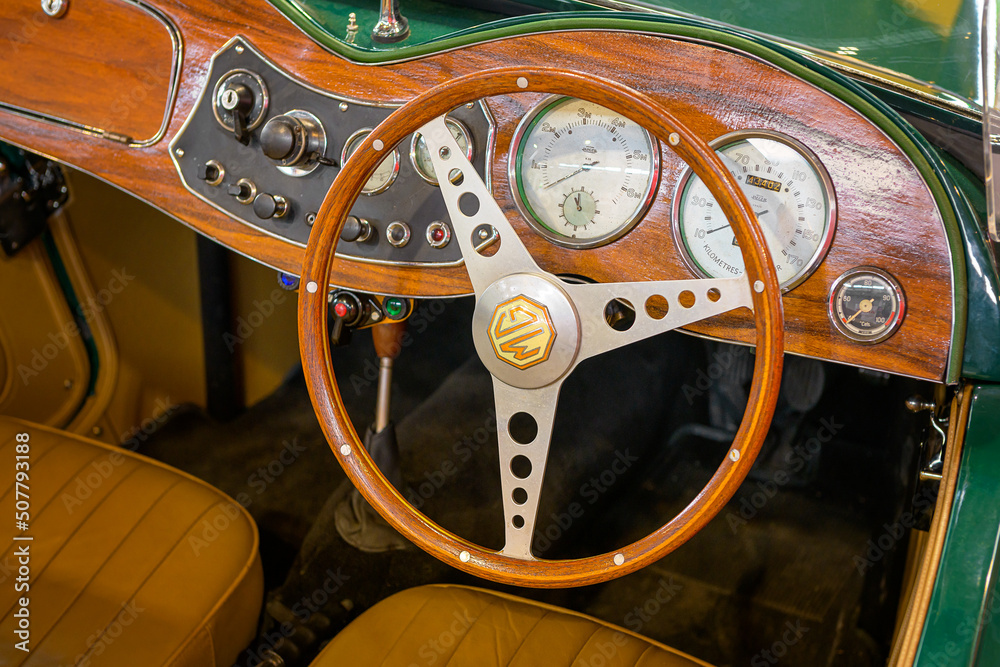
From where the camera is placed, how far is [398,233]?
139cm

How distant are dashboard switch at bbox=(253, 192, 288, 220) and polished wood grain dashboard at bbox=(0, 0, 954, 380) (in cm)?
6

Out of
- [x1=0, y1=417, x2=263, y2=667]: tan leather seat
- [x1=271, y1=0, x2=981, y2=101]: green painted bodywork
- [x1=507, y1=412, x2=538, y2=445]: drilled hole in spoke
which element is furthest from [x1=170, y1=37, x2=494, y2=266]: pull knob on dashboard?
[x1=507, y1=412, x2=538, y2=445]: drilled hole in spoke

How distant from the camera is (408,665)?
1.30 m

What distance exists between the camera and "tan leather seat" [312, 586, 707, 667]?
1306 mm

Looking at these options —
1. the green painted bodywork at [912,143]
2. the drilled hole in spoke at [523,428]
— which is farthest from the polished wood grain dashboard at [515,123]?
the drilled hole in spoke at [523,428]

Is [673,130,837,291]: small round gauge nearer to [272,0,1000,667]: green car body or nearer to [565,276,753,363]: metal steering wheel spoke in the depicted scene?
[272,0,1000,667]: green car body

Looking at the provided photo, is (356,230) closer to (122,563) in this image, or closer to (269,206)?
(269,206)

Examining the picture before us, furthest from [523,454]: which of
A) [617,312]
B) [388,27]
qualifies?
[388,27]

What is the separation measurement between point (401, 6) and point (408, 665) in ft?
4.00

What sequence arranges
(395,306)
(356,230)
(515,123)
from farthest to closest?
(395,306) < (356,230) < (515,123)

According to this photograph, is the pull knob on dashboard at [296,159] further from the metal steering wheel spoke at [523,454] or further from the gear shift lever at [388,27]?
the metal steering wheel spoke at [523,454]

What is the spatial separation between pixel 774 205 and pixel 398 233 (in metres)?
0.63

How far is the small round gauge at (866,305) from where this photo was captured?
45.2 inches

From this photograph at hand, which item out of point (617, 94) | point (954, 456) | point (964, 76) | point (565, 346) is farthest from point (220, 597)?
point (964, 76)
